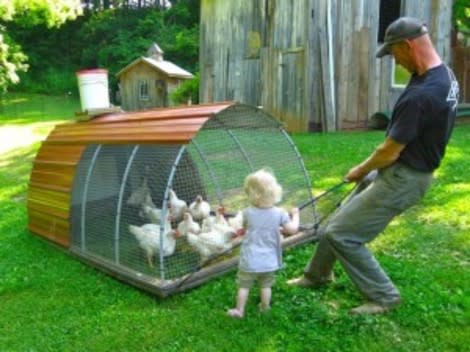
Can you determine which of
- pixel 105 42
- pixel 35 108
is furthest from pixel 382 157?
pixel 105 42

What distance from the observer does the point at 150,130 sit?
5.22m

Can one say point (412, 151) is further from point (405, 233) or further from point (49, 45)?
point (49, 45)

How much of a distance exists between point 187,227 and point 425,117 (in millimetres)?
2740

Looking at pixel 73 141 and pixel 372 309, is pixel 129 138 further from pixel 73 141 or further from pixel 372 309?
pixel 372 309

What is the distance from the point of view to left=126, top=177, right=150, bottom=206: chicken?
590 cm

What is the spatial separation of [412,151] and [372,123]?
1053cm

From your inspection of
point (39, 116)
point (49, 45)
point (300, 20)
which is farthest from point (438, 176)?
point (49, 45)

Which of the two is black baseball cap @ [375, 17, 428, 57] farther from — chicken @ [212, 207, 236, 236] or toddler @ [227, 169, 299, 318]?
chicken @ [212, 207, 236, 236]

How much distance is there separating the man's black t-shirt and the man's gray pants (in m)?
0.14

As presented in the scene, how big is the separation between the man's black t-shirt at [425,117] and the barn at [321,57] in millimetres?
9737

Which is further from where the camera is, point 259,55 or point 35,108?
point 35,108

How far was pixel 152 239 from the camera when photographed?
5.23 metres

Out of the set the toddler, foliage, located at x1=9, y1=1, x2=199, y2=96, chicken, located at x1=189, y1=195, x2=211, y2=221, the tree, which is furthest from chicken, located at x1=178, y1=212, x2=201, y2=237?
foliage, located at x1=9, y1=1, x2=199, y2=96

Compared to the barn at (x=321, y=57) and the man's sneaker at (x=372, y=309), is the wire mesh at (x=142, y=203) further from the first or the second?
the barn at (x=321, y=57)
